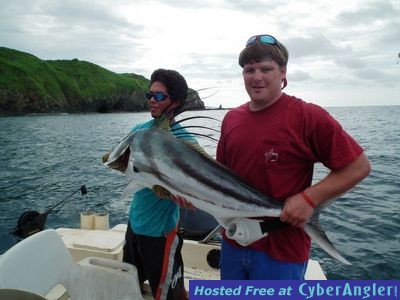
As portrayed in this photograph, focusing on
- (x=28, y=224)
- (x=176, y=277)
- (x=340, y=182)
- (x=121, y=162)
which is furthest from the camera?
(x=28, y=224)

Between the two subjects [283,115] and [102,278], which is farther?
[102,278]

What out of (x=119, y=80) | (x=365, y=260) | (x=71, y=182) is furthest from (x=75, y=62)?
(x=365, y=260)

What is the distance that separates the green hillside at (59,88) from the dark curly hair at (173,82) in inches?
3594

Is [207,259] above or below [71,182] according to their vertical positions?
above

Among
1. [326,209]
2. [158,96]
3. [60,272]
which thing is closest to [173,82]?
[158,96]

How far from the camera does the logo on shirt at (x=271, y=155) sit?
2732mm

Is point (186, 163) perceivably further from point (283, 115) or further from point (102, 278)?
point (102, 278)

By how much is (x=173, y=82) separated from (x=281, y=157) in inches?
57.8

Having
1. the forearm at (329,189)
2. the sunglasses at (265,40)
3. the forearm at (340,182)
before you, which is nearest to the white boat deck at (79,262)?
the forearm at (329,189)

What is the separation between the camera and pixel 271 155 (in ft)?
9.00

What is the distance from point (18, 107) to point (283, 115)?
9568cm

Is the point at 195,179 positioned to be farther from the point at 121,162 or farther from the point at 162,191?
the point at 121,162

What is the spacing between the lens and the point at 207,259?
525cm

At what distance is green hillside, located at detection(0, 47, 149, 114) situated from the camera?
90444 millimetres
